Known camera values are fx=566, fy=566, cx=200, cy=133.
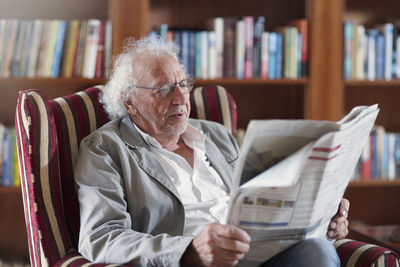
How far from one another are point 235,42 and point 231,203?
1457 millimetres

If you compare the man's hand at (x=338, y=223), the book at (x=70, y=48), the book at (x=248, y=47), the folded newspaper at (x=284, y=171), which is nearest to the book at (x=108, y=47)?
the book at (x=70, y=48)

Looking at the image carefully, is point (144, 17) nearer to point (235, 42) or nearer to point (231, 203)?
point (235, 42)

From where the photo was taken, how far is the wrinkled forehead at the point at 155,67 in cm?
163

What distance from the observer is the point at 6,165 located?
237 cm

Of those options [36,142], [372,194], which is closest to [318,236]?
[36,142]

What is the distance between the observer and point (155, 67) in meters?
1.63

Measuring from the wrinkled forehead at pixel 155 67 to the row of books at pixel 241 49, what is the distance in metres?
0.81

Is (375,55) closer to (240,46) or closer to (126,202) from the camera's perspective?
(240,46)

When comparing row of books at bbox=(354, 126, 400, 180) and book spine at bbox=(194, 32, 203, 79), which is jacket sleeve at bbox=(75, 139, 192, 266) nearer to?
book spine at bbox=(194, 32, 203, 79)

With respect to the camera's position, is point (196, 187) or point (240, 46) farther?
point (240, 46)

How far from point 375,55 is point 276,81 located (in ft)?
1.62

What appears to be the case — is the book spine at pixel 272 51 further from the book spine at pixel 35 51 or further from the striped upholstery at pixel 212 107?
the book spine at pixel 35 51

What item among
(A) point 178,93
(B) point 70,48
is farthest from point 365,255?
(B) point 70,48

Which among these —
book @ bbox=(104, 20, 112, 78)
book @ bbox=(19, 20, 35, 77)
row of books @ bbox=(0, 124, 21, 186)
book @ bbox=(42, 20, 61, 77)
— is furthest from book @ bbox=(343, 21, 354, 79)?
row of books @ bbox=(0, 124, 21, 186)
